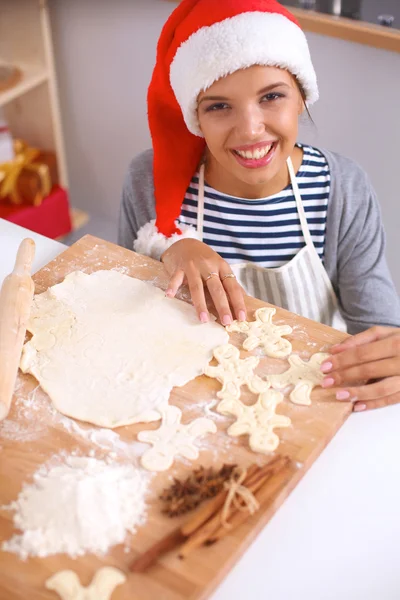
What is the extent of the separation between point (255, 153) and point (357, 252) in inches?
11.9

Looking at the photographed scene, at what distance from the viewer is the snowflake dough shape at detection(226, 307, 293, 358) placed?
41.3 inches

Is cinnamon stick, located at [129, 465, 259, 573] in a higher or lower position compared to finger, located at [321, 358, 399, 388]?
lower

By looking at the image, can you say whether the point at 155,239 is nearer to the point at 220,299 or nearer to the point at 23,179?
the point at 220,299

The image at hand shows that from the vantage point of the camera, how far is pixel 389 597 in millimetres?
797

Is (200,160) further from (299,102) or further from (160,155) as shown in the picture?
(299,102)

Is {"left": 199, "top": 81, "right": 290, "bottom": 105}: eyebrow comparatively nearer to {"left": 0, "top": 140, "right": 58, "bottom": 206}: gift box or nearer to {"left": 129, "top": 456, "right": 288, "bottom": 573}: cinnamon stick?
{"left": 129, "top": 456, "right": 288, "bottom": 573}: cinnamon stick

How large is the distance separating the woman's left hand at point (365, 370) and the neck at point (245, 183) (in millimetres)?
452

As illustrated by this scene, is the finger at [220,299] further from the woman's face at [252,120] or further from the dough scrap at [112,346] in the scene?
the woman's face at [252,120]

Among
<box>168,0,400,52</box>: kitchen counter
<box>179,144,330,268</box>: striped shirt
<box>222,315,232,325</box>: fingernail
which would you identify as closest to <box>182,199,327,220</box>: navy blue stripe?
<box>179,144,330,268</box>: striped shirt

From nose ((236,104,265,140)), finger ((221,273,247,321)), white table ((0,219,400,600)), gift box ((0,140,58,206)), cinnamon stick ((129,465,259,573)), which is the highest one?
nose ((236,104,265,140))

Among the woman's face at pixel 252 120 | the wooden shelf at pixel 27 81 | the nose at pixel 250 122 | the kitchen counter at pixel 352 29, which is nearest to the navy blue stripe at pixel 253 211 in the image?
the woman's face at pixel 252 120

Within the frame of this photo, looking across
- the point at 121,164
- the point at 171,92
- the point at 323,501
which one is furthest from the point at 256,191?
the point at 121,164

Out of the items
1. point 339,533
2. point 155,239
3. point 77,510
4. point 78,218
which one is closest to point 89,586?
point 77,510

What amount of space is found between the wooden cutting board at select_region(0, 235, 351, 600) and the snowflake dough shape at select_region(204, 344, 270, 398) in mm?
15
